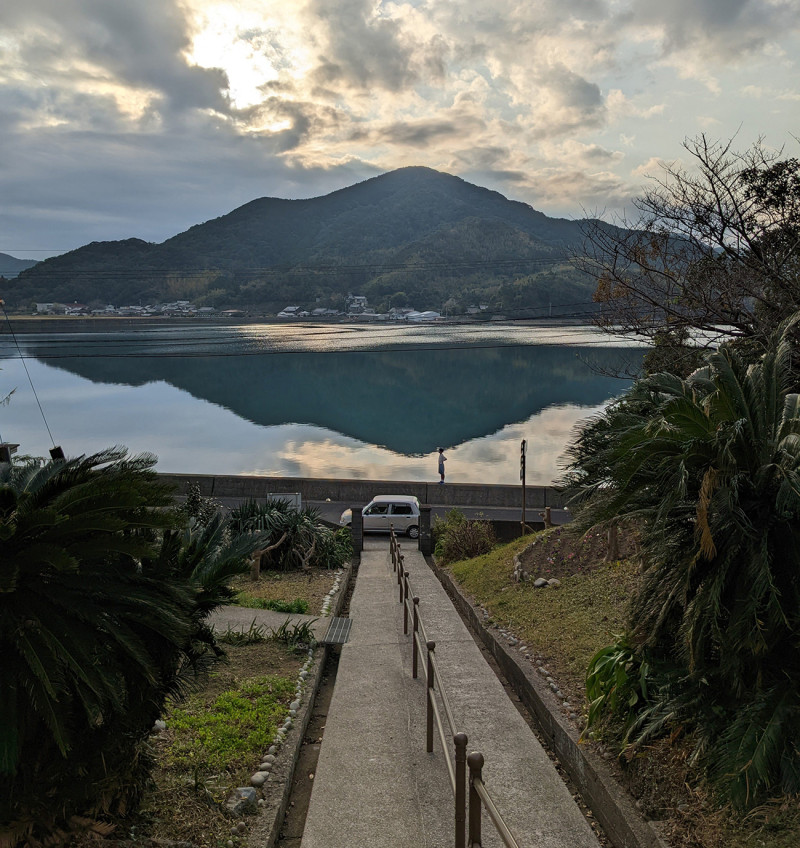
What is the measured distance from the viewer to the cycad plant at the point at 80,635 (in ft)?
12.3

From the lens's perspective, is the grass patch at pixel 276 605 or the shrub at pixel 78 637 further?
the grass patch at pixel 276 605

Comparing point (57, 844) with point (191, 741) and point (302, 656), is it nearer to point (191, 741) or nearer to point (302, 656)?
point (191, 741)

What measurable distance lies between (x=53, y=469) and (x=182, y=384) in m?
115

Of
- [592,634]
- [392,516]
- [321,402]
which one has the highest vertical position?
[321,402]

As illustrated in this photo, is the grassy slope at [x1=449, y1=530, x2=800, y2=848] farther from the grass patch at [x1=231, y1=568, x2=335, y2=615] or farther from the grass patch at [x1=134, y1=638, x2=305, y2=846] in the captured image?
the grass patch at [x1=134, y1=638, x2=305, y2=846]

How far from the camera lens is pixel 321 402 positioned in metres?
93.6

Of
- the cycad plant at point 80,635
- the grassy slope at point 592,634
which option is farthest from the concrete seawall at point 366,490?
the cycad plant at point 80,635

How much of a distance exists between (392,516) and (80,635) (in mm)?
20409

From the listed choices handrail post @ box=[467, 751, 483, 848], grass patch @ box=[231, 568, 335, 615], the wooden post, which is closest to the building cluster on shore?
grass patch @ box=[231, 568, 335, 615]

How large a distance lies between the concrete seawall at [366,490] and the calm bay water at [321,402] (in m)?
6.04

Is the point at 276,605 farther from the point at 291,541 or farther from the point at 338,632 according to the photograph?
the point at 291,541

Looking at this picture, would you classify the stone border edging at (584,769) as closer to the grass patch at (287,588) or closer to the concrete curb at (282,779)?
the concrete curb at (282,779)

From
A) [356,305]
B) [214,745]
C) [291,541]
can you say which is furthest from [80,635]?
[356,305]

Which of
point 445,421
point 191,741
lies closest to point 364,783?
point 191,741
